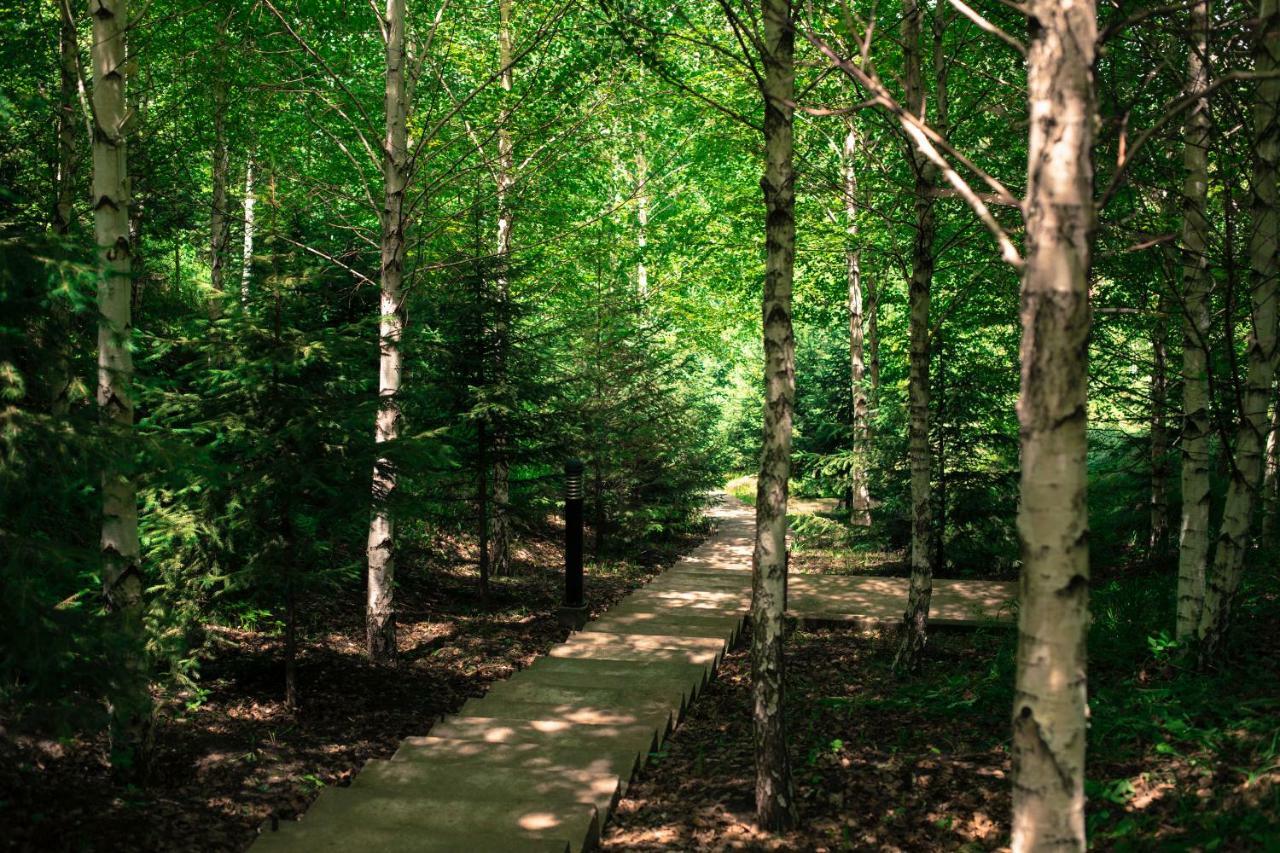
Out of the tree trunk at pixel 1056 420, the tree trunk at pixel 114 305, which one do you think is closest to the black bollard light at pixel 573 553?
the tree trunk at pixel 114 305

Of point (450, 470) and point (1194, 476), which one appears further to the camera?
point (450, 470)

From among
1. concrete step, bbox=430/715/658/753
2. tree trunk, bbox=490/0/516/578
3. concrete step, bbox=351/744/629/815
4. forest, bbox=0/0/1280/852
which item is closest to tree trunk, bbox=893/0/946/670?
forest, bbox=0/0/1280/852

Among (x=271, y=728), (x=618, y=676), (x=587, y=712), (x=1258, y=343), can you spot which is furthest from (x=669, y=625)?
(x=1258, y=343)

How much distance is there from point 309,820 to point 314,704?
2603 millimetres

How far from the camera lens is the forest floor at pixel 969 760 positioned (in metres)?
3.96

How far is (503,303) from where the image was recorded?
33.5 feet

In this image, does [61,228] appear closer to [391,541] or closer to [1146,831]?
[391,541]

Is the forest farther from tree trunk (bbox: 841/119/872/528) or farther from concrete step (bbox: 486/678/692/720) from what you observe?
tree trunk (bbox: 841/119/872/528)

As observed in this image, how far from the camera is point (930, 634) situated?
891 cm

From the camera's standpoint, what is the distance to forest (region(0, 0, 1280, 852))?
3.40 meters

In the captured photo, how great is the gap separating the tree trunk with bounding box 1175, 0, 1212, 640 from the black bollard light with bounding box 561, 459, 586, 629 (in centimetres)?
561

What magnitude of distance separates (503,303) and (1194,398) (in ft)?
23.4

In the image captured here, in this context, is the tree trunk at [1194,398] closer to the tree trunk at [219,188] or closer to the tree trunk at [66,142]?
the tree trunk at [66,142]

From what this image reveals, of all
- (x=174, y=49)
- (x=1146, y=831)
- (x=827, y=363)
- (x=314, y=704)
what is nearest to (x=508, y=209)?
(x=174, y=49)
